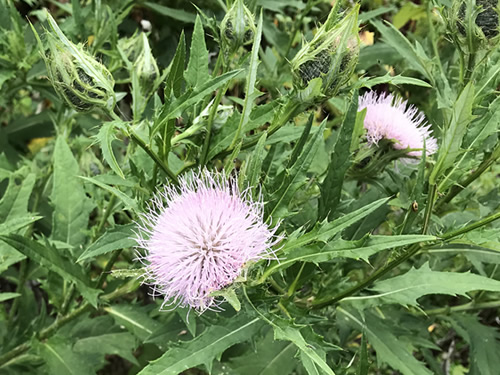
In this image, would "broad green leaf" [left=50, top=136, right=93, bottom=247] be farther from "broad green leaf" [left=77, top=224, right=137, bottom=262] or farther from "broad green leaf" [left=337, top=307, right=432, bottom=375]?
"broad green leaf" [left=337, top=307, right=432, bottom=375]

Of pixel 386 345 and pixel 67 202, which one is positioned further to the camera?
pixel 67 202

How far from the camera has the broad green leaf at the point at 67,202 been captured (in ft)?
5.15

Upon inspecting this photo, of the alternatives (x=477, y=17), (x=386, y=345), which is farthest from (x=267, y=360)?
(x=477, y=17)

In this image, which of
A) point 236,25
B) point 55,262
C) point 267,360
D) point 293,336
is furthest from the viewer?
point 267,360

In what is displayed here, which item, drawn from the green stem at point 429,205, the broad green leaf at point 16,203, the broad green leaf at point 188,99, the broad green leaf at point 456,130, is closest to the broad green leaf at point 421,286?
the green stem at point 429,205

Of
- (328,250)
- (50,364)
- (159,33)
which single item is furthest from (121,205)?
(159,33)

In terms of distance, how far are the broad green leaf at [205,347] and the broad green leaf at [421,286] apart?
0.94 feet

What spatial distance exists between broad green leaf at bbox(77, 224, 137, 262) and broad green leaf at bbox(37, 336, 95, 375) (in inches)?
18.4

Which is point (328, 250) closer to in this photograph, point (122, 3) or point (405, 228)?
point (405, 228)

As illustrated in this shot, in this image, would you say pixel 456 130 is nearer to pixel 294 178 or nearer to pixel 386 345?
pixel 294 178

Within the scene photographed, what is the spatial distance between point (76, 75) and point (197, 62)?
0.27 meters

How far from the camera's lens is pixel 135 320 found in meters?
1.57

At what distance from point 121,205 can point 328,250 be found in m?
0.79

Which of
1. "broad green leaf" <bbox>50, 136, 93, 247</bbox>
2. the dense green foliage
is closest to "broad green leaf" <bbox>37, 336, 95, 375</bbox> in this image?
the dense green foliage
